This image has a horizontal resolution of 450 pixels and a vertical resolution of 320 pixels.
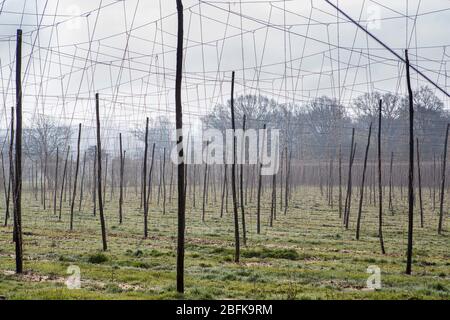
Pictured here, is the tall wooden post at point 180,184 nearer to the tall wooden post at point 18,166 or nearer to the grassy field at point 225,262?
the grassy field at point 225,262

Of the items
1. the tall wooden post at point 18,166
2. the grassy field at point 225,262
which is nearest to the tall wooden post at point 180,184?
the grassy field at point 225,262

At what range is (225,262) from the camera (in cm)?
1251

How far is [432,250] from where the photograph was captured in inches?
599

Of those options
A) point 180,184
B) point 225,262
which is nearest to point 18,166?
point 180,184

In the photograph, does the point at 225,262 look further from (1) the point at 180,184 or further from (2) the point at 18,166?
(2) the point at 18,166

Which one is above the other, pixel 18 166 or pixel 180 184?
pixel 18 166

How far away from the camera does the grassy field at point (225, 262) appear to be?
355 inches

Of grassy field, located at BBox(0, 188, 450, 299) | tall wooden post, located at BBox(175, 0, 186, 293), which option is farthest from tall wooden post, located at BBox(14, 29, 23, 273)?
tall wooden post, located at BBox(175, 0, 186, 293)

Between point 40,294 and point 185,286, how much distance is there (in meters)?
2.51

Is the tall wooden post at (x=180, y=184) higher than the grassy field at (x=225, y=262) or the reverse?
higher

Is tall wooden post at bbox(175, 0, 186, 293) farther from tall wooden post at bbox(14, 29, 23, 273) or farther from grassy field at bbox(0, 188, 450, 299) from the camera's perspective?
tall wooden post at bbox(14, 29, 23, 273)
